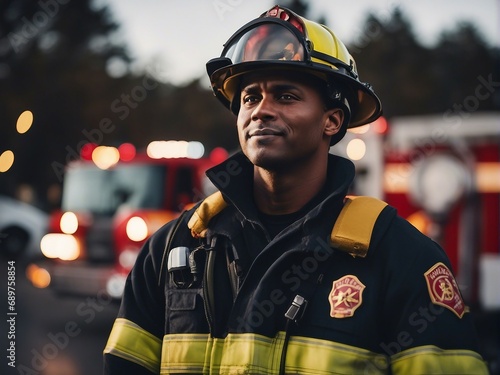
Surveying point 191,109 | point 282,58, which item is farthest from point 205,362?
point 191,109

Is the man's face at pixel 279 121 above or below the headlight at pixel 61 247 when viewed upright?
below

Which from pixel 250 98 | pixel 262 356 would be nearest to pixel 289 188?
Answer: pixel 250 98

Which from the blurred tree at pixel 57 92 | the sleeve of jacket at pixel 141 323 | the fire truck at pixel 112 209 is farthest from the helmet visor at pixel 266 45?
the blurred tree at pixel 57 92

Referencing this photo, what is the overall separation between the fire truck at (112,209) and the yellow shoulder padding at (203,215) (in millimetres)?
5295

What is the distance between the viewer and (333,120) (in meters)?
2.41

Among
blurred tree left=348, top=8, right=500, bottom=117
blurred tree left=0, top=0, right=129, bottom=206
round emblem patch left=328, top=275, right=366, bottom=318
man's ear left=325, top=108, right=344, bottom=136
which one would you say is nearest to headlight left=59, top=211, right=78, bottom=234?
man's ear left=325, top=108, right=344, bottom=136

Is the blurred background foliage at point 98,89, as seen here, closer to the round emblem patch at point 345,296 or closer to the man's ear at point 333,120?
the man's ear at point 333,120

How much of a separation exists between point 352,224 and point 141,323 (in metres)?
0.68

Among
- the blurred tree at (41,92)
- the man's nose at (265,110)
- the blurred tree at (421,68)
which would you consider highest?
the blurred tree at (421,68)

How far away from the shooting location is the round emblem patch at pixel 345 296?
2021mm

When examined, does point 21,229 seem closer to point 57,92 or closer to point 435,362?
point 57,92

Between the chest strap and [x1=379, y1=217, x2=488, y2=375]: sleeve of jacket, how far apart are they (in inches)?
2.6

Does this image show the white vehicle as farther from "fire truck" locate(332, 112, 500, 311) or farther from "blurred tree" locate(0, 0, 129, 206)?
"fire truck" locate(332, 112, 500, 311)

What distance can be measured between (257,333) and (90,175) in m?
6.61
